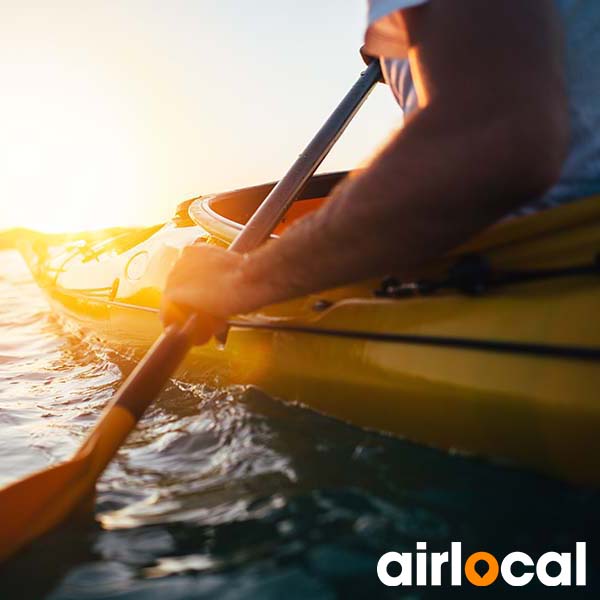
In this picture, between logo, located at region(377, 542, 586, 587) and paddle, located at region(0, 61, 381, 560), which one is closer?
logo, located at region(377, 542, 586, 587)

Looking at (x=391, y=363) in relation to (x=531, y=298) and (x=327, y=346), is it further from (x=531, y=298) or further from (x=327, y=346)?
(x=531, y=298)

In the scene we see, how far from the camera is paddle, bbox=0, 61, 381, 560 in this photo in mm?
1374

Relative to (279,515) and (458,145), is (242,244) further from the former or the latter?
(458,145)

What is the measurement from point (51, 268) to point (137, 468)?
4594mm

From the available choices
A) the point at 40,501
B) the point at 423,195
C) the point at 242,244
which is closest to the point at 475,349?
the point at 423,195

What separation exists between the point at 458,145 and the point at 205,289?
0.82 metres

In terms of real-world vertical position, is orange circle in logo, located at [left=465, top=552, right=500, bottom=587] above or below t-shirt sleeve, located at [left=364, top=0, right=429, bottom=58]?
below

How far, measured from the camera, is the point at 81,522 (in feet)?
4.75

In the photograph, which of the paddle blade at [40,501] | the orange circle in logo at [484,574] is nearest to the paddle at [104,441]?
the paddle blade at [40,501]

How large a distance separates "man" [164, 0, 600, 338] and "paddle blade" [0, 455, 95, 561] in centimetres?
75

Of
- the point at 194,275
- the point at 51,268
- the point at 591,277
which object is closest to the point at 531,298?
the point at 591,277

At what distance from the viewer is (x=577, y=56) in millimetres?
1198

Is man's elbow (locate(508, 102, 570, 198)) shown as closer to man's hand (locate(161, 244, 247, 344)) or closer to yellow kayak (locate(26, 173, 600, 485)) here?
yellow kayak (locate(26, 173, 600, 485))

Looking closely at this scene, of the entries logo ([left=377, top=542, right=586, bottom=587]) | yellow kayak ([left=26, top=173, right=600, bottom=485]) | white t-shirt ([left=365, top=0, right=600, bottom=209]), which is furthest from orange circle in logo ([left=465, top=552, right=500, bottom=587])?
white t-shirt ([left=365, top=0, right=600, bottom=209])
